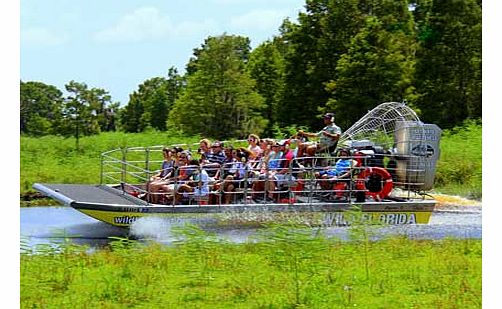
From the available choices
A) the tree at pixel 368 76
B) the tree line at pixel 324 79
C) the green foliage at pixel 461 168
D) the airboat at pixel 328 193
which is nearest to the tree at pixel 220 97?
the tree line at pixel 324 79

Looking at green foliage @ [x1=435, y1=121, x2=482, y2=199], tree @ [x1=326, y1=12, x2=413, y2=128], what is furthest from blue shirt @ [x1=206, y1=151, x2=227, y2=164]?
tree @ [x1=326, y1=12, x2=413, y2=128]

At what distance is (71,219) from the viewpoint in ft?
51.0

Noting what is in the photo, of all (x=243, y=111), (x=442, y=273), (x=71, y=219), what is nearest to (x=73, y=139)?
(x=243, y=111)

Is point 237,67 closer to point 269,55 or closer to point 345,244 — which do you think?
point 269,55

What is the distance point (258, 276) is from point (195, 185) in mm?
4401

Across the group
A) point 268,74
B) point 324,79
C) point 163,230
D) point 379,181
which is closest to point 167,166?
point 163,230

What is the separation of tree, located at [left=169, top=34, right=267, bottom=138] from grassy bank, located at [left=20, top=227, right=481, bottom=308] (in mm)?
16559

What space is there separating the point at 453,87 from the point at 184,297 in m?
23.7

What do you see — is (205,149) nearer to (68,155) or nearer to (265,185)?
Result: (265,185)

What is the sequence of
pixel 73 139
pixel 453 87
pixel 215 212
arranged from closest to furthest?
pixel 215 212, pixel 73 139, pixel 453 87

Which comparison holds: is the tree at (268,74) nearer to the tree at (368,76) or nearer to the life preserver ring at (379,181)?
the tree at (368,76)

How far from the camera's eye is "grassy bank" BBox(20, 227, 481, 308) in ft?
25.2

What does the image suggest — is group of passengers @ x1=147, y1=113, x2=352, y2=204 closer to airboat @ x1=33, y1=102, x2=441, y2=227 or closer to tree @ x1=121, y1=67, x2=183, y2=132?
airboat @ x1=33, y1=102, x2=441, y2=227

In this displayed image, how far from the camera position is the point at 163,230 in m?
12.1
